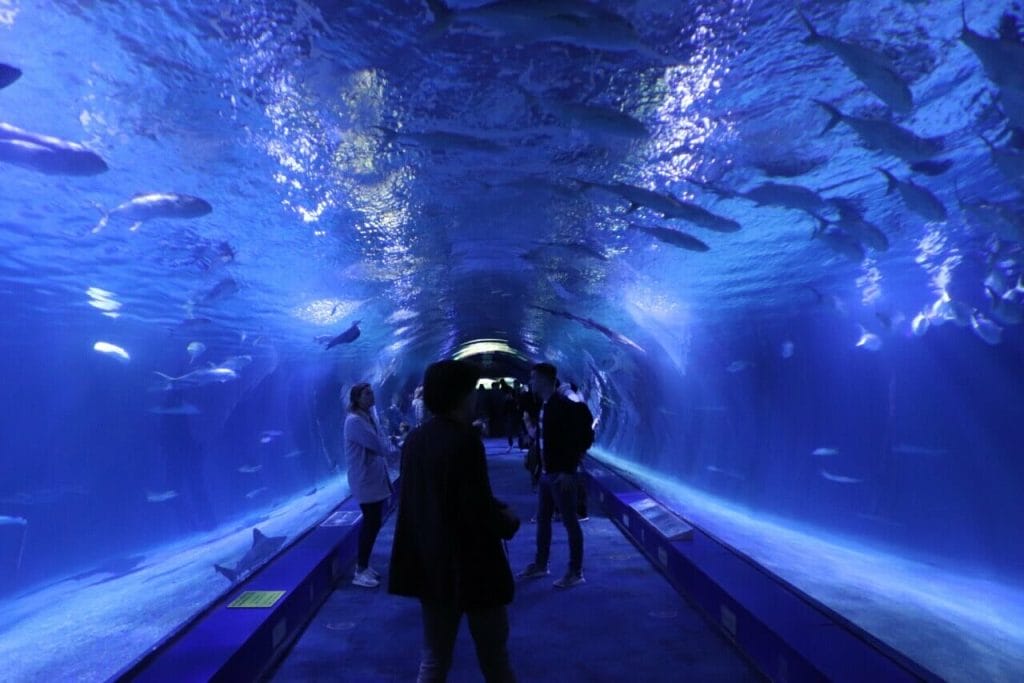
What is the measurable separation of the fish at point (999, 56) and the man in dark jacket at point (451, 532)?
16.2ft

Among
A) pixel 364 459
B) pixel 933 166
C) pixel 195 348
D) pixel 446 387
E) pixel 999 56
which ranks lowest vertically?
pixel 364 459

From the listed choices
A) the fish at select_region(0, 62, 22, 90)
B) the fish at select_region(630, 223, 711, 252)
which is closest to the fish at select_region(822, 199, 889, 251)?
the fish at select_region(630, 223, 711, 252)

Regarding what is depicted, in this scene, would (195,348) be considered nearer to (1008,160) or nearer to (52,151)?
(52,151)

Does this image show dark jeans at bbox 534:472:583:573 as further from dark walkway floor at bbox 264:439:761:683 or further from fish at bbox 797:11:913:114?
fish at bbox 797:11:913:114

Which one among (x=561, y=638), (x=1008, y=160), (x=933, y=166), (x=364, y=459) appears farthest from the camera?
(x=933, y=166)

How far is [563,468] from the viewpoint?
5.81 m

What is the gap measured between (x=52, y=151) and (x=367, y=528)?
5.80 meters

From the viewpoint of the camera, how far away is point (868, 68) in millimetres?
4773

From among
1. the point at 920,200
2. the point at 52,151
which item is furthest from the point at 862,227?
the point at 52,151

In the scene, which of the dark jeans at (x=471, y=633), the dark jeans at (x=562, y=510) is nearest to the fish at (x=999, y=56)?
the dark jeans at (x=562, y=510)

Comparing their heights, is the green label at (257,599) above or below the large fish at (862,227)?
below

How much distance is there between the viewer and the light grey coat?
5895mm

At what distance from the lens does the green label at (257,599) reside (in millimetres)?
4719

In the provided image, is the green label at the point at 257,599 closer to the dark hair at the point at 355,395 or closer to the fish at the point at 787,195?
the dark hair at the point at 355,395
